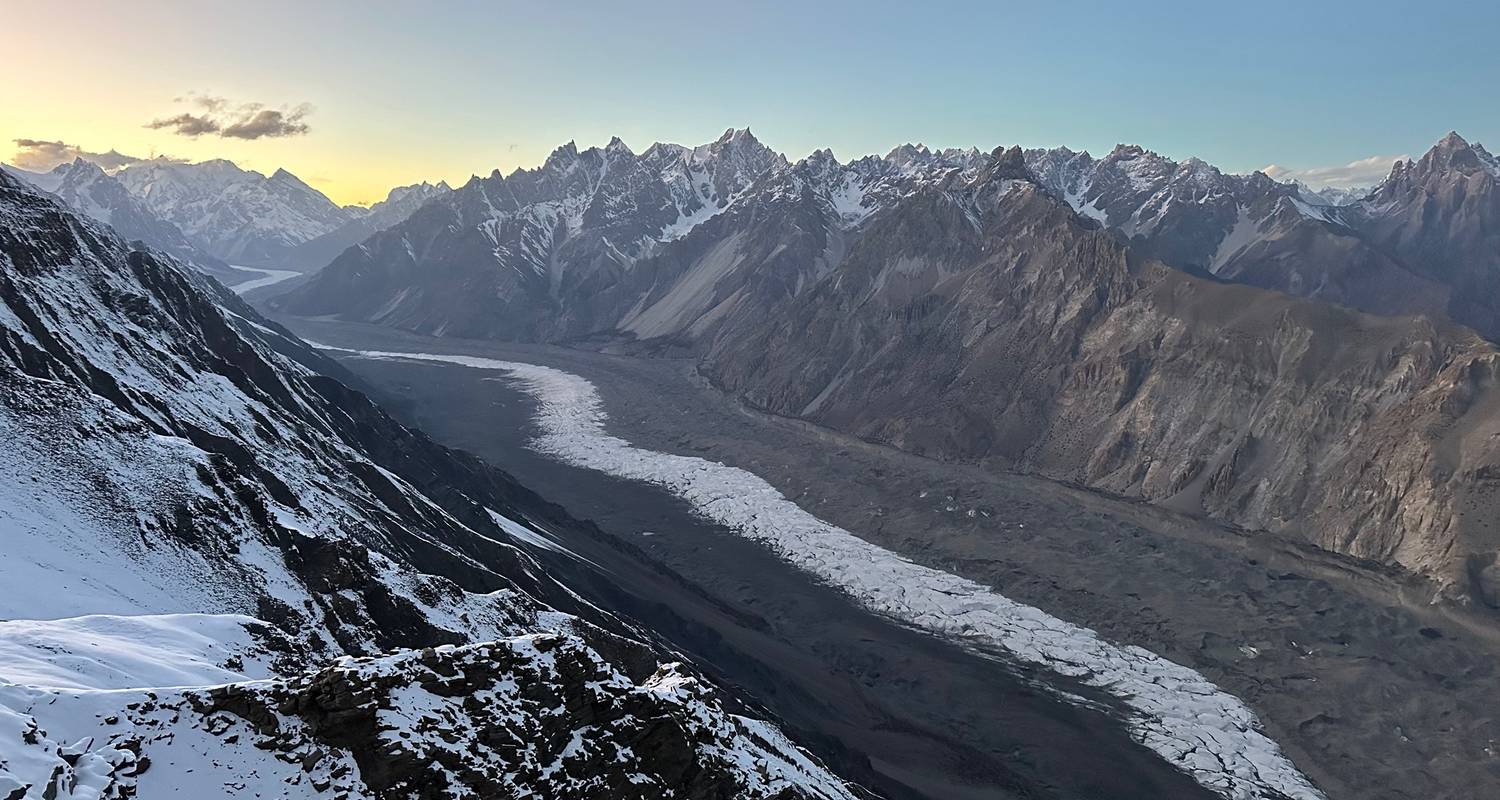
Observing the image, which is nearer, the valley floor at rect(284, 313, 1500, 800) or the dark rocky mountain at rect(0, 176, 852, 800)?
the dark rocky mountain at rect(0, 176, 852, 800)

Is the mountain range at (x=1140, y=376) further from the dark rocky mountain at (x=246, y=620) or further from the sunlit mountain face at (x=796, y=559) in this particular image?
the dark rocky mountain at (x=246, y=620)

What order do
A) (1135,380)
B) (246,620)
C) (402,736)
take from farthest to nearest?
(1135,380) → (246,620) → (402,736)

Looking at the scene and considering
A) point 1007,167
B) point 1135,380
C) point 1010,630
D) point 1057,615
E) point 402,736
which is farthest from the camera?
point 1007,167

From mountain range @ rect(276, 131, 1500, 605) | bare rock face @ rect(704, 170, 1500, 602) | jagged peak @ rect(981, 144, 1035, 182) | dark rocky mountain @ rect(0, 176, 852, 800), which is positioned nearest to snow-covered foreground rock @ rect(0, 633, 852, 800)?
dark rocky mountain @ rect(0, 176, 852, 800)

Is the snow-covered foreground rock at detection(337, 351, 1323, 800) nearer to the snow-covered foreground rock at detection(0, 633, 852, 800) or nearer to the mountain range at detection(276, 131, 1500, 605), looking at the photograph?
the mountain range at detection(276, 131, 1500, 605)

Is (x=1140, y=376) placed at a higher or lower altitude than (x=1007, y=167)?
lower

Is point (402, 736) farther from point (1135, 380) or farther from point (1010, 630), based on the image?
point (1135, 380)

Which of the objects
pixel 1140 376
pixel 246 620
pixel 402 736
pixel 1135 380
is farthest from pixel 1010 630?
pixel 402 736
